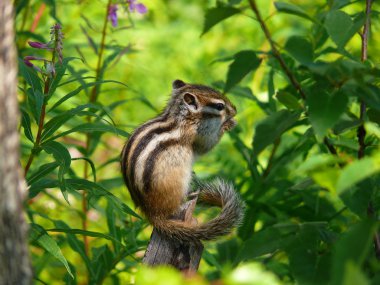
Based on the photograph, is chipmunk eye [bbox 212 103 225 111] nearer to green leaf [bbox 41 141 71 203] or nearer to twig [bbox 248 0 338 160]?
green leaf [bbox 41 141 71 203]

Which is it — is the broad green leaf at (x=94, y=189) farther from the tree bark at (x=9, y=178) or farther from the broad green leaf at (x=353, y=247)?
the broad green leaf at (x=353, y=247)

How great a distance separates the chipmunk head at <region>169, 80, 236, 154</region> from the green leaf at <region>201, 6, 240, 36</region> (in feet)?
5.23

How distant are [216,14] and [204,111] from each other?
1752 millimetres

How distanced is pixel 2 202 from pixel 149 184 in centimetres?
175

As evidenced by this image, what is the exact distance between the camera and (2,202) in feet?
5.07

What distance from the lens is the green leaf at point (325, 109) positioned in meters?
1.93

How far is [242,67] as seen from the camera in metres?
2.28

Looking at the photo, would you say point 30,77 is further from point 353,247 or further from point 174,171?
point 353,247

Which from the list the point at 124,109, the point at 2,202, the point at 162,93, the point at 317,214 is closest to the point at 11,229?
the point at 2,202

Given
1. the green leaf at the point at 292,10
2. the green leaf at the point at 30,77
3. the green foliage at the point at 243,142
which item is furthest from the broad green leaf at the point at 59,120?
the green leaf at the point at 292,10

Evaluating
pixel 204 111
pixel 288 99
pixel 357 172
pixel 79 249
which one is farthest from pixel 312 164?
pixel 204 111

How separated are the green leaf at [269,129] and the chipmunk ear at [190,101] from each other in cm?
158

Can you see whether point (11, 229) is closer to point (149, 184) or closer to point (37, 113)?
point (37, 113)

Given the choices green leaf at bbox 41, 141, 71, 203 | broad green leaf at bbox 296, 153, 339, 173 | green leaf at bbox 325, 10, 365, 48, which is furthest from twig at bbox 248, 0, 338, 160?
green leaf at bbox 41, 141, 71, 203
